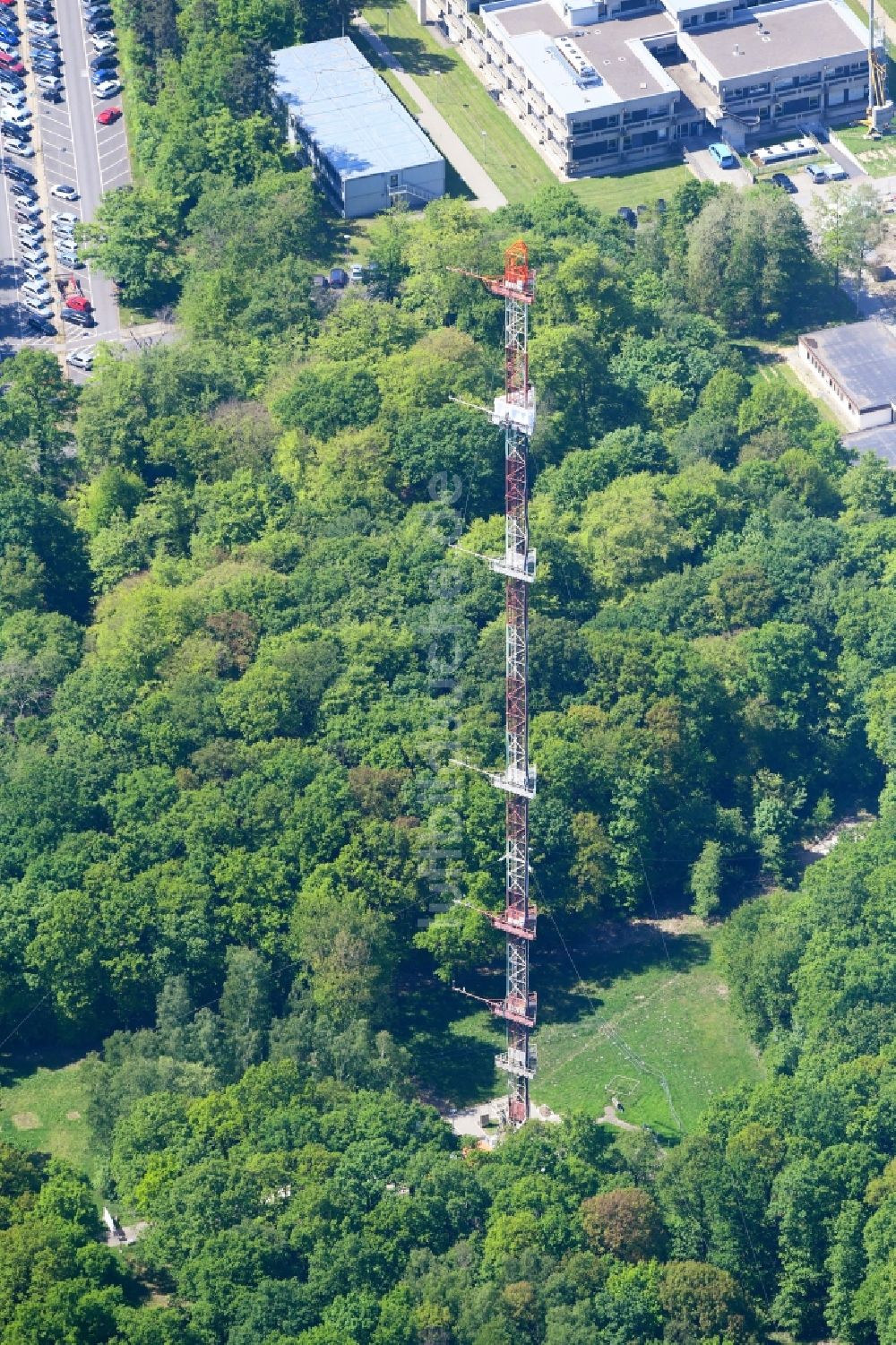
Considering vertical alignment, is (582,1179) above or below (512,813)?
below

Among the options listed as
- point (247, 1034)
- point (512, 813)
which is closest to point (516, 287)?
point (512, 813)

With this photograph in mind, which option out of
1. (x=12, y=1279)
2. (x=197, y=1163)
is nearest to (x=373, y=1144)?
(x=197, y=1163)

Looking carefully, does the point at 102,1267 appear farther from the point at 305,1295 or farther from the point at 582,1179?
the point at 582,1179

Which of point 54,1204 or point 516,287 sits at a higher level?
point 516,287

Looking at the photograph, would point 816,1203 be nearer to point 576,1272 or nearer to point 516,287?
point 576,1272

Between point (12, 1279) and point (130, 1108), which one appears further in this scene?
point (130, 1108)

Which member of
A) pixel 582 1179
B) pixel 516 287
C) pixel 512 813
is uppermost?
pixel 516 287
